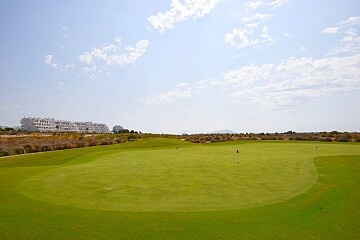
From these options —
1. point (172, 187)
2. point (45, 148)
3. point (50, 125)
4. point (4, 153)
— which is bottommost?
point (172, 187)

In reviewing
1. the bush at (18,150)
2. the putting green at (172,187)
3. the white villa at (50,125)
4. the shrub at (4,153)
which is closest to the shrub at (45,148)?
the bush at (18,150)

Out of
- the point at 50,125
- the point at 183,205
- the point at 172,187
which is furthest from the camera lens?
the point at 50,125

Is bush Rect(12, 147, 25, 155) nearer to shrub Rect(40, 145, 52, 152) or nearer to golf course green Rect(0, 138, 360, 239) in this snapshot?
shrub Rect(40, 145, 52, 152)

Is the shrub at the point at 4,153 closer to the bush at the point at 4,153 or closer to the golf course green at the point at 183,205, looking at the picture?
the bush at the point at 4,153

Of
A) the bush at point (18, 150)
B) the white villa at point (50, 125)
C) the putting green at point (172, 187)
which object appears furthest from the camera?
the white villa at point (50, 125)

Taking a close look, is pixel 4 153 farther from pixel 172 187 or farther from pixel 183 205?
pixel 183 205

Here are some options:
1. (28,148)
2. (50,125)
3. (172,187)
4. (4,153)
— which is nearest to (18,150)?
(28,148)

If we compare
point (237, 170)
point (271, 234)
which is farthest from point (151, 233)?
point (237, 170)

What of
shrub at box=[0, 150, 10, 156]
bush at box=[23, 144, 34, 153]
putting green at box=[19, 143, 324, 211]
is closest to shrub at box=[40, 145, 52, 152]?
Result: bush at box=[23, 144, 34, 153]

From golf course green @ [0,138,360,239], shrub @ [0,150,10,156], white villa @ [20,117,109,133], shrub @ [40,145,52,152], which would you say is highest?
white villa @ [20,117,109,133]

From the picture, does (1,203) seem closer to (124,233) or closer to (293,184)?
(124,233)

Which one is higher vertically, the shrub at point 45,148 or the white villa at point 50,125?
the white villa at point 50,125

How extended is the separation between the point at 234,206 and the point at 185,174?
4.75 meters

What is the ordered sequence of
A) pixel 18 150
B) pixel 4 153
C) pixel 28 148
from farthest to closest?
pixel 28 148
pixel 18 150
pixel 4 153
